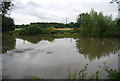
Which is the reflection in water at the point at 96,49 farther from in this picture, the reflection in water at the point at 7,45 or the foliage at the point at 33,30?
the foliage at the point at 33,30

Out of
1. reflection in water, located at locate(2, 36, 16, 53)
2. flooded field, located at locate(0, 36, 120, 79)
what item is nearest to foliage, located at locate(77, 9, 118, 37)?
flooded field, located at locate(0, 36, 120, 79)

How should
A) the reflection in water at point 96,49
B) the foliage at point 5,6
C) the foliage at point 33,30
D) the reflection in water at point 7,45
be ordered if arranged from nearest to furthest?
the reflection in water at point 96,49 → the reflection in water at point 7,45 → the foliage at point 5,6 → the foliage at point 33,30

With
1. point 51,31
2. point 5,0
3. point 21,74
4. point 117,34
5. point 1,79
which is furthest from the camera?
point 51,31

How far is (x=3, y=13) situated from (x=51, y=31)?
20153mm

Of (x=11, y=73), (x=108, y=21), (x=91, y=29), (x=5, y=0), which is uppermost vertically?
(x=5, y=0)

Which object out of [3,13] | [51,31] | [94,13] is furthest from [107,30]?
[3,13]

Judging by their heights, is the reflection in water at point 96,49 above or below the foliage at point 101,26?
below

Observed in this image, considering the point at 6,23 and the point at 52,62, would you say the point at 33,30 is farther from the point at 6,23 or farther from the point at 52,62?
the point at 52,62

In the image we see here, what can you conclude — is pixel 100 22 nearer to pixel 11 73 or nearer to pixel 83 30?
pixel 83 30

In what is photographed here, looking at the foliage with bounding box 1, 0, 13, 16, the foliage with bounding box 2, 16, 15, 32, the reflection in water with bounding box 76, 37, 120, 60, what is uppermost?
the foliage with bounding box 1, 0, 13, 16

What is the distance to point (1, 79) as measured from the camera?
5891mm

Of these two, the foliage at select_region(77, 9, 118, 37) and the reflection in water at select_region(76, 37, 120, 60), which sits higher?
the foliage at select_region(77, 9, 118, 37)

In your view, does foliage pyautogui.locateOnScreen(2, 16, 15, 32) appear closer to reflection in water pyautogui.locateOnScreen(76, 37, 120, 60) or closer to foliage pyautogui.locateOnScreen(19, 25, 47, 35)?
foliage pyautogui.locateOnScreen(19, 25, 47, 35)

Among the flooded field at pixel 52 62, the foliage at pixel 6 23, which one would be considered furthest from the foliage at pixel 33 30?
the flooded field at pixel 52 62
